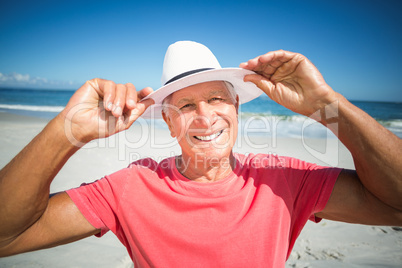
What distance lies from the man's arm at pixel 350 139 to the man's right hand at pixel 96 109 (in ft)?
2.92

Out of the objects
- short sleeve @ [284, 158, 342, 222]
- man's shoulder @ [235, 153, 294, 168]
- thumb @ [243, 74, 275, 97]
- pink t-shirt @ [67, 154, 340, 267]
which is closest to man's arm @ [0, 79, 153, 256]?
pink t-shirt @ [67, 154, 340, 267]

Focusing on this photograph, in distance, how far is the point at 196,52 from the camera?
1911 millimetres

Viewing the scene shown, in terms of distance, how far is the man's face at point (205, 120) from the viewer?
68.5 inches

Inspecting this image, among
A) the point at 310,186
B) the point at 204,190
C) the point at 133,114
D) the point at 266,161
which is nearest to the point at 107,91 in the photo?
the point at 133,114

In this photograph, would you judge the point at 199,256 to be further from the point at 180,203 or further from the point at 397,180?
the point at 397,180

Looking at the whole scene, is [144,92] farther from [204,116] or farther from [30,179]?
[30,179]

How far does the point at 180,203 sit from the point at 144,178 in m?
0.35

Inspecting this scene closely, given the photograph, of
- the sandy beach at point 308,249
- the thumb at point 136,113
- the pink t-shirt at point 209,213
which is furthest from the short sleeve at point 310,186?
the sandy beach at point 308,249

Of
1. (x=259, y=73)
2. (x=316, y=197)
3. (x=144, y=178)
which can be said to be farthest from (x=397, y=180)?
(x=144, y=178)

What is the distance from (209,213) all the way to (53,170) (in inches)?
40.6

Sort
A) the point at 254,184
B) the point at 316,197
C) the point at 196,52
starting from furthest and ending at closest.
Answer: the point at 196,52 < the point at 254,184 < the point at 316,197

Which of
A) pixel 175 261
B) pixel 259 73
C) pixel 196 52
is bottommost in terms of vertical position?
pixel 175 261

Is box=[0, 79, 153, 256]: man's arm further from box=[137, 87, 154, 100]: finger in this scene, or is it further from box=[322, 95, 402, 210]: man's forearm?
box=[322, 95, 402, 210]: man's forearm

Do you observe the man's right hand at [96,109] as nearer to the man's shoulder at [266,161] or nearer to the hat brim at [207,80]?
the hat brim at [207,80]
